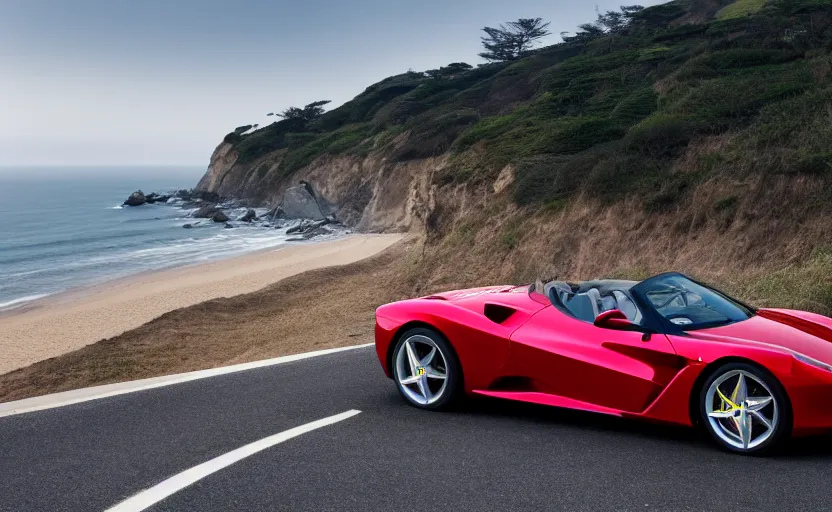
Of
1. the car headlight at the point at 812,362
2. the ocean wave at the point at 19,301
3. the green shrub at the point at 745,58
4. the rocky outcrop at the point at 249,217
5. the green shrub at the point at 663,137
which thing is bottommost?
the ocean wave at the point at 19,301

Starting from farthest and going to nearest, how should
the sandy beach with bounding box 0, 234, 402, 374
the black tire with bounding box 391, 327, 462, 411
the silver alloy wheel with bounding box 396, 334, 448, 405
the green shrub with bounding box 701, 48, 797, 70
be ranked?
the green shrub with bounding box 701, 48, 797, 70 → the sandy beach with bounding box 0, 234, 402, 374 → the silver alloy wheel with bounding box 396, 334, 448, 405 → the black tire with bounding box 391, 327, 462, 411

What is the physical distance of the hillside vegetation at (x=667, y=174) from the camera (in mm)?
15047

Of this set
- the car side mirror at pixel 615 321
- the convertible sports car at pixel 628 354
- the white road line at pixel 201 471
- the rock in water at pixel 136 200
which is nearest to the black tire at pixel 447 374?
the convertible sports car at pixel 628 354

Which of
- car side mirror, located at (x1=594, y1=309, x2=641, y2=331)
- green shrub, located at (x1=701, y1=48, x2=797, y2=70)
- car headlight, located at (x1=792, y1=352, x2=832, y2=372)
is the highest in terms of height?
green shrub, located at (x1=701, y1=48, x2=797, y2=70)

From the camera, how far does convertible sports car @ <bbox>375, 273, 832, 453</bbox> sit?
486cm

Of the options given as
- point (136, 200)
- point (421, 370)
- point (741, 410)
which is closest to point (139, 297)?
point (421, 370)

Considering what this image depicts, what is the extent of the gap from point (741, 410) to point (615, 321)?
1.02 meters

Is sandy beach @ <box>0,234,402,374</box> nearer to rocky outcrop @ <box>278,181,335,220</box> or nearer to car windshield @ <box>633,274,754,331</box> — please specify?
rocky outcrop @ <box>278,181,335,220</box>

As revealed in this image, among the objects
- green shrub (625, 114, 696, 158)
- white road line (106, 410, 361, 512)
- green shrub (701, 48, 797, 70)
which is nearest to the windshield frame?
white road line (106, 410, 361, 512)

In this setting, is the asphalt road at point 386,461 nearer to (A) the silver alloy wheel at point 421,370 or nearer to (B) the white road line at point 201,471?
(B) the white road line at point 201,471

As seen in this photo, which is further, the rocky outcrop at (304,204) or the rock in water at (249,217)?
the rock in water at (249,217)

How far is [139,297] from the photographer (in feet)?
92.8

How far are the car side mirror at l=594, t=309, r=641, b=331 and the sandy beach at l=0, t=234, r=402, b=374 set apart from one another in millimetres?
16490

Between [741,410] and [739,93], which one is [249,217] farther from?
[741,410]
